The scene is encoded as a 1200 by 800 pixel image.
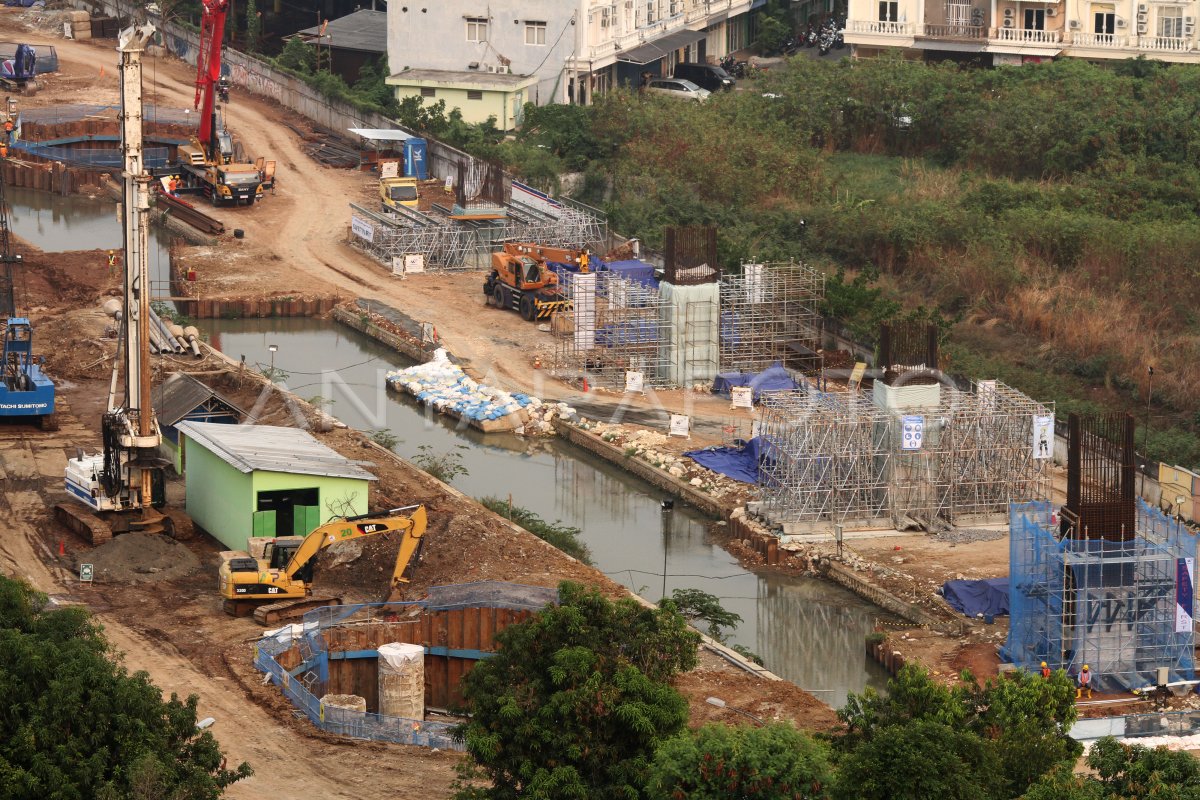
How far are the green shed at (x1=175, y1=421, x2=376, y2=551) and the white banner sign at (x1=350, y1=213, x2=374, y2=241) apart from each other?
2314 cm

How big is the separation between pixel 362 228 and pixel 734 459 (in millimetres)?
21686

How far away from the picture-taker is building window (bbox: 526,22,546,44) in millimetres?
77250

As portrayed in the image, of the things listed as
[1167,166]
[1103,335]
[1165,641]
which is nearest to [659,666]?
[1165,641]

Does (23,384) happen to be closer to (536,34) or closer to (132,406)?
(132,406)

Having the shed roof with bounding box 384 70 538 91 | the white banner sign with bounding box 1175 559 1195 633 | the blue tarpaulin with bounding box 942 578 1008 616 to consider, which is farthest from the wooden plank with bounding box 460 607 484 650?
the shed roof with bounding box 384 70 538 91

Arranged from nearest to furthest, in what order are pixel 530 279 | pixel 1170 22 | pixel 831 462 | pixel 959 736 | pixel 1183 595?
pixel 959 736, pixel 1183 595, pixel 831 462, pixel 530 279, pixel 1170 22

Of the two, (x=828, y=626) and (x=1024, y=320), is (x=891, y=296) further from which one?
(x=828, y=626)

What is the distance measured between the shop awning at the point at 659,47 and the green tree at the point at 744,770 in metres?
57.8

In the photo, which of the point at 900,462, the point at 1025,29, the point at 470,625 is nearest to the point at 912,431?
the point at 900,462

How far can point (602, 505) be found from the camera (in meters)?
45.8

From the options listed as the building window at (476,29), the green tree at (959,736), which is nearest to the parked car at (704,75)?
the building window at (476,29)

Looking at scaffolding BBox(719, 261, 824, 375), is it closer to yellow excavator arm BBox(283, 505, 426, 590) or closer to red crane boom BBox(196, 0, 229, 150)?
yellow excavator arm BBox(283, 505, 426, 590)

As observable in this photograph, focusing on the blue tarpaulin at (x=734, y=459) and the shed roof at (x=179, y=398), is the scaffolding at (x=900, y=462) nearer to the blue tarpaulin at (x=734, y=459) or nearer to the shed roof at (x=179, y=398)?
the blue tarpaulin at (x=734, y=459)

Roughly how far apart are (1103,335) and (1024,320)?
2.67 meters
